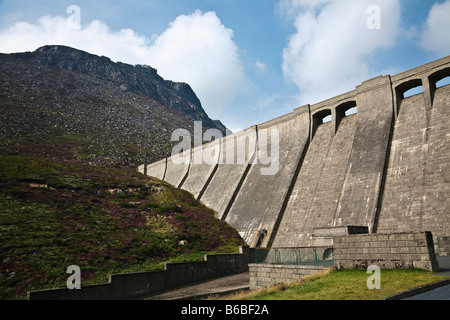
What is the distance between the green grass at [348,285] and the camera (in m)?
9.48

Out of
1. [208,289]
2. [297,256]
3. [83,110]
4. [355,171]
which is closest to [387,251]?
[297,256]

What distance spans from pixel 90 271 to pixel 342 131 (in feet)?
81.3

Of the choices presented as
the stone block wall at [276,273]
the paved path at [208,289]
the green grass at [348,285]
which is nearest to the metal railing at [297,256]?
the stone block wall at [276,273]

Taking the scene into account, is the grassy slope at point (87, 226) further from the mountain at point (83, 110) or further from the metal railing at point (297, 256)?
the mountain at point (83, 110)

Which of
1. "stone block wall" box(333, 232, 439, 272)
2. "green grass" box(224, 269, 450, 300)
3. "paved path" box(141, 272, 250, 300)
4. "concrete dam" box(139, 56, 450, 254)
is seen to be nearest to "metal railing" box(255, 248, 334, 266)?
"stone block wall" box(333, 232, 439, 272)

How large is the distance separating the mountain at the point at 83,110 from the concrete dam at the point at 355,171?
42.6 m

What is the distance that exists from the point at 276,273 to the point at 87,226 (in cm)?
1785

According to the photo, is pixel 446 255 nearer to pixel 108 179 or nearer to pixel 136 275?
pixel 136 275

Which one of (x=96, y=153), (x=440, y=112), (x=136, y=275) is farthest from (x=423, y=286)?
(x=96, y=153)

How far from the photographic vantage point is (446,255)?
58.2ft

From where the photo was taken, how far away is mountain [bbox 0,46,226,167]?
226 ft

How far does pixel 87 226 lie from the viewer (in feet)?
89.8

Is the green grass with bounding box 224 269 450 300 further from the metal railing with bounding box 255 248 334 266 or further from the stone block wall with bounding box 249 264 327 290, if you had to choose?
the metal railing with bounding box 255 248 334 266

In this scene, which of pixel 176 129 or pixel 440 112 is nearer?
pixel 440 112
